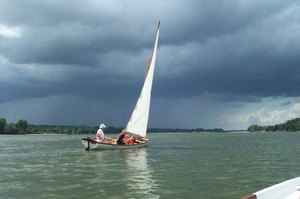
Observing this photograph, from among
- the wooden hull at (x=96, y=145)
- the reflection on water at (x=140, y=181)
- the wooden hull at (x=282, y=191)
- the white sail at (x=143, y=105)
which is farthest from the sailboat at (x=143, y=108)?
the wooden hull at (x=282, y=191)

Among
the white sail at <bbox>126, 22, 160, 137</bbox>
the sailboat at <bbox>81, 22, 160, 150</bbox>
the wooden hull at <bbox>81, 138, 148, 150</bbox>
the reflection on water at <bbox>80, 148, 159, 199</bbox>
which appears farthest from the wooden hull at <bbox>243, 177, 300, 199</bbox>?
the white sail at <bbox>126, 22, 160, 137</bbox>

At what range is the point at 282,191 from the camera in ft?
45.2

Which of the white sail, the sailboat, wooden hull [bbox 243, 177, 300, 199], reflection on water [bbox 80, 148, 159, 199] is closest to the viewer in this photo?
wooden hull [bbox 243, 177, 300, 199]

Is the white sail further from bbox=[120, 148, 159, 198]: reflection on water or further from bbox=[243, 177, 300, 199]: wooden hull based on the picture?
bbox=[243, 177, 300, 199]: wooden hull

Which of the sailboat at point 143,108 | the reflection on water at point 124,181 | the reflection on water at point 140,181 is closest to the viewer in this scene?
the reflection on water at point 124,181

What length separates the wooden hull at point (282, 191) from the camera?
41.8ft

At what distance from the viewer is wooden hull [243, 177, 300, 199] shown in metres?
12.7

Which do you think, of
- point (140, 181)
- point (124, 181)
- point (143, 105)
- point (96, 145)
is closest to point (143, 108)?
point (143, 105)

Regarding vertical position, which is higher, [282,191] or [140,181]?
[282,191]

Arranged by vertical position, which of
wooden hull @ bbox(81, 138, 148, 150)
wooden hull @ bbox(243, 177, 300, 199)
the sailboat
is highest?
the sailboat

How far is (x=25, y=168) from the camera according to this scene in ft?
108

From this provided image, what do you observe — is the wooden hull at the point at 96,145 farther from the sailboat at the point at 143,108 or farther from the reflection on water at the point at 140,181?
the reflection on water at the point at 140,181

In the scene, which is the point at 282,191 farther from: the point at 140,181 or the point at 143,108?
the point at 143,108

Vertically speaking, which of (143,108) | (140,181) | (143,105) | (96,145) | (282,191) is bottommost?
(140,181)
